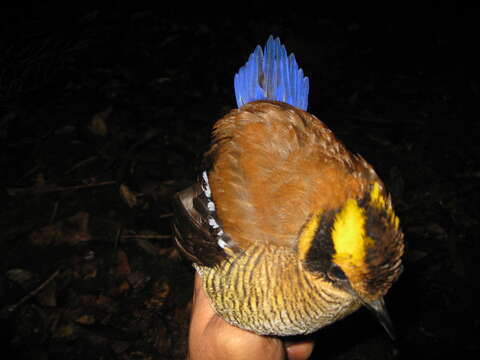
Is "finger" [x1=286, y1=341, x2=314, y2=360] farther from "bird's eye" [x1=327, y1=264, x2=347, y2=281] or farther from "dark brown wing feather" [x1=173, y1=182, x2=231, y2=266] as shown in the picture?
"bird's eye" [x1=327, y1=264, x2=347, y2=281]

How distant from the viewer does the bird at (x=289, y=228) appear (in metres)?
1.54

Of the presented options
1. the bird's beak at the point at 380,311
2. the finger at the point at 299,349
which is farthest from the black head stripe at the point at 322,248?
the finger at the point at 299,349

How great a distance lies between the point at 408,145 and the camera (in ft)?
13.9

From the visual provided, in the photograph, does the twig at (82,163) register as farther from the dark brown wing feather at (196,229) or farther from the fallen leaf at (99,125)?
the dark brown wing feather at (196,229)

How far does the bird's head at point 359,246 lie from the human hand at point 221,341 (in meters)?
0.59

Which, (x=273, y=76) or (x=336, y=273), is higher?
(x=273, y=76)

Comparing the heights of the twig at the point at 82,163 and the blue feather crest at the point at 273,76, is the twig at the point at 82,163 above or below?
below

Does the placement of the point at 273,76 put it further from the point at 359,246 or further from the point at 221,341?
the point at 221,341

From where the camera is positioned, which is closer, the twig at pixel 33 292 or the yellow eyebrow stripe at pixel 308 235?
the yellow eyebrow stripe at pixel 308 235

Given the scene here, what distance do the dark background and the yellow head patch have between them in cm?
173

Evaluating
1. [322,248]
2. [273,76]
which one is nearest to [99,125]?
[273,76]

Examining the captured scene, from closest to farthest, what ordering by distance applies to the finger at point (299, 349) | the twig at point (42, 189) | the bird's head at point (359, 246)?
the bird's head at point (359, 246), the finger at point (299, 349), the twig at point (42, 189)

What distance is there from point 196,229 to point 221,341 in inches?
22.5

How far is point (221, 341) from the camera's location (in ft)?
6.68
